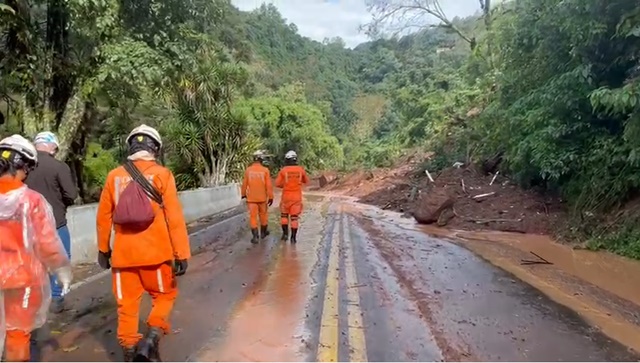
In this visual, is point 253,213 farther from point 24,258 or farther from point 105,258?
point 24,258

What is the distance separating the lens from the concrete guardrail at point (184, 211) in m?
9.34

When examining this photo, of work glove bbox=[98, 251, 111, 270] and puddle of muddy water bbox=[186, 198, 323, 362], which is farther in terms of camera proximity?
puddle of muddy water bbox=[186, 198, 323, 362]

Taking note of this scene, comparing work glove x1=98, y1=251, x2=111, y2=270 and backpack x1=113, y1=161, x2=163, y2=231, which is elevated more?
backpack x1=113, y1=161, x2=163, y2=231

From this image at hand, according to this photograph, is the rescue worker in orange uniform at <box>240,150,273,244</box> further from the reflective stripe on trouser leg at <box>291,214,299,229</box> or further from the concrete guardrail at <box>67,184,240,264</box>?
the concrete guardrail at <box>67,184,240,264</box>

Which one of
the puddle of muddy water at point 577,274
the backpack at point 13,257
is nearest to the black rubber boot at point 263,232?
the puddle of muddy water at point 577,274

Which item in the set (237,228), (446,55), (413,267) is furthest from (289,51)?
(413,267)

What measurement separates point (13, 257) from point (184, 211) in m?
12.5

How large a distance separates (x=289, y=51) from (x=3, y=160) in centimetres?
9199

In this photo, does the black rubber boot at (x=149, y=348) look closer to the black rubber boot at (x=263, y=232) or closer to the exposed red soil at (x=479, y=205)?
the black rubber boot at (x=263, y=232)

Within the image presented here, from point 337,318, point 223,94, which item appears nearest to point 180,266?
point 337,318

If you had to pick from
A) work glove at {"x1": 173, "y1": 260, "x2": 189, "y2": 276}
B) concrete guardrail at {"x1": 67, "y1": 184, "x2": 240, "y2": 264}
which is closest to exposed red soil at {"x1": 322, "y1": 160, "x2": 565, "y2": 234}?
concrete guardrail at {"x1": 67, "y1": 184, "x2": 240, "y2": 264}

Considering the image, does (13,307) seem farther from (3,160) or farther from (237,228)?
(237,228)

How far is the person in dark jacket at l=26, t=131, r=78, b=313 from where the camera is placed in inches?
240

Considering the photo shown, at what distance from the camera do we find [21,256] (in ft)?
12.9
